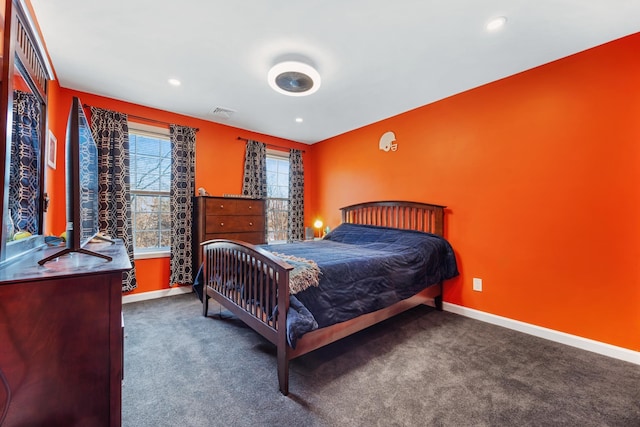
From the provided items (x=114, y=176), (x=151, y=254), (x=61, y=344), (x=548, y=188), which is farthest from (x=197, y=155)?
(x=548, y=188)

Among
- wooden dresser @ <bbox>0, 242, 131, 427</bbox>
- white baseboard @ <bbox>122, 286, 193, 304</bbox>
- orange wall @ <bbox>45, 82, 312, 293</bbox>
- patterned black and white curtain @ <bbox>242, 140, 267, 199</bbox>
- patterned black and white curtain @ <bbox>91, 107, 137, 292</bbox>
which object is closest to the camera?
wooden dresser @ <bbox>0, 242, 131, 427</bbox>

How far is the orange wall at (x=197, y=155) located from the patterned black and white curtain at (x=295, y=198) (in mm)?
308

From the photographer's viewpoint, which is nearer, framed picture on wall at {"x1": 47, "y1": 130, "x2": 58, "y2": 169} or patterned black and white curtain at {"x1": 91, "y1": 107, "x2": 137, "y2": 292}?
framed picture on wall at {"x1": 47, "y1": 130, "x2": 58, "y2": 169}

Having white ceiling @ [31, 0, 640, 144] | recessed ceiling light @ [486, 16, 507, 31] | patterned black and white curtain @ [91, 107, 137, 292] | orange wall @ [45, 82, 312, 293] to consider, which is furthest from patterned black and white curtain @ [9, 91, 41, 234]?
recessed ceiling light @ [486, 16, 507, 31]

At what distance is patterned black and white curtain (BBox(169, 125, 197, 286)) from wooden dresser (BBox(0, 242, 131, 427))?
263 cm

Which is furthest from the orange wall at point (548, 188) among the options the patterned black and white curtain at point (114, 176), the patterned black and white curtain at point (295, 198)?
the patterned black and white curtain at point (114, 176)

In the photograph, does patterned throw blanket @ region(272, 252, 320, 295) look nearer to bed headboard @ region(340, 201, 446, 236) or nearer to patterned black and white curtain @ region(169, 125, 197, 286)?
bed headboard @ region(340, 201, 446, 236)

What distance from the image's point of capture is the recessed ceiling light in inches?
75.6

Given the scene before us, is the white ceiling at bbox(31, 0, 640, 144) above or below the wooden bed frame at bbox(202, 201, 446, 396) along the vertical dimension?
above

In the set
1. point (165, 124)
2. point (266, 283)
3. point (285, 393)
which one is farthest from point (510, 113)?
point (165, 124)

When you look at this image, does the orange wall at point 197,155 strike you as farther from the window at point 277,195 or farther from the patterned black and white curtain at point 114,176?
the window at point 277,195

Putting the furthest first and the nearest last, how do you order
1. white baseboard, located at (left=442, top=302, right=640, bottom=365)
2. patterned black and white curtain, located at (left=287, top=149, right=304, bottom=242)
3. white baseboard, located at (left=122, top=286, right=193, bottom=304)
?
1. patterned black and white curtain, located at (left=287, top=149, right=304, bottom=242)
2. white baseboard, located at (left=122, top=286, right=193, bottom=304)
3. white baseboard, located at (left=442, top=302, right=640, bottom=365)

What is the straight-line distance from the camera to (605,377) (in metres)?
1.89

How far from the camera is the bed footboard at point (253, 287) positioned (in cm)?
175
